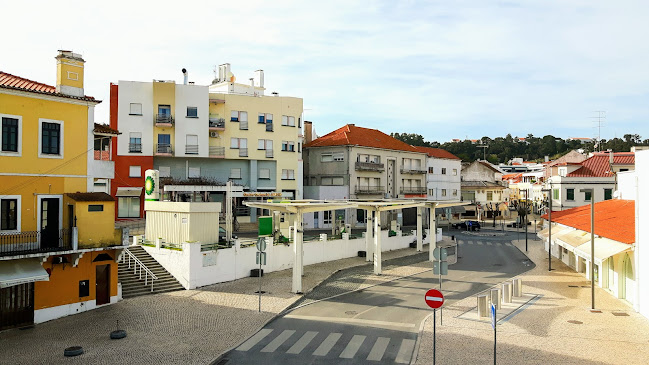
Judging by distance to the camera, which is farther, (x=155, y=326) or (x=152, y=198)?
(x=152, y=198)

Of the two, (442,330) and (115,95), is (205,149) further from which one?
(442,330)

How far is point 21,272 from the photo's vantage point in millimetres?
16734

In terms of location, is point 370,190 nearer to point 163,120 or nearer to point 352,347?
point 163,120

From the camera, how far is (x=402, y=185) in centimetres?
6706

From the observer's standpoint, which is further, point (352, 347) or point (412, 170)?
point (412, 170)

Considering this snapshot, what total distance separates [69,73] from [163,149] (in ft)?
91.2

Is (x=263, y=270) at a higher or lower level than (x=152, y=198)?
lower

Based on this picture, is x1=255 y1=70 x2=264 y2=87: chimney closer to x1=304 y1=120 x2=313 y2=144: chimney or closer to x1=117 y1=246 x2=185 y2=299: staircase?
x1=304 y1=120 x2=313 y2=144: chimney

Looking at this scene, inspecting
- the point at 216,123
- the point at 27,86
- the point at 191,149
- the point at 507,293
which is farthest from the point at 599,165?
the point at 27,86

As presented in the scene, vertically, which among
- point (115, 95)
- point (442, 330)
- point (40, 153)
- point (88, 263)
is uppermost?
point (115, 95)

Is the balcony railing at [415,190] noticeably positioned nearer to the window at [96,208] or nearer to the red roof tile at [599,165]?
the red roof tile at [599,165]

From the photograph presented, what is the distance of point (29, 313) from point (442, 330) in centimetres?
1524

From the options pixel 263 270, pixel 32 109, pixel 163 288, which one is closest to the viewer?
pixel 32 109

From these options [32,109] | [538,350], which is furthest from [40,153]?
[538,350]
